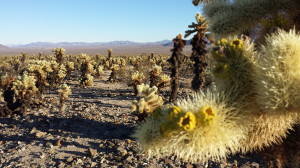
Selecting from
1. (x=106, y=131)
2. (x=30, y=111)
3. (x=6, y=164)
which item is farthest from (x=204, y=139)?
(x=30, y=111)

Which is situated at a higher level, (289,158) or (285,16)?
(285,16)

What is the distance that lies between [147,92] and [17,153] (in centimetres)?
310

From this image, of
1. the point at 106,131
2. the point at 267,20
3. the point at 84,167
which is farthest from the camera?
the point at 106,131

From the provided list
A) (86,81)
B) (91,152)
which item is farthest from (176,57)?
(86,81)

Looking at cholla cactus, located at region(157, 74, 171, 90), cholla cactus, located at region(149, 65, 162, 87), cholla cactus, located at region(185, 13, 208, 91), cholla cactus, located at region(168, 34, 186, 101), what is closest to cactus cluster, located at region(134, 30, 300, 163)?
cholla cactus, located at region(185, 13, 208, 91)

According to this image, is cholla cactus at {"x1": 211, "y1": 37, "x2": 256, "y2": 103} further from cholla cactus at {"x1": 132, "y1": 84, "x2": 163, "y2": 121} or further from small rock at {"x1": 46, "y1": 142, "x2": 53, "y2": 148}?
small rock at {"x1": 46, "y1": 142, "x2": 53, "y2": 148}

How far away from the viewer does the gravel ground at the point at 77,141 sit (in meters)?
5.03

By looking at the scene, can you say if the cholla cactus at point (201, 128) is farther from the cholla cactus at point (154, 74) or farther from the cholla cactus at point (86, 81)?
the cholla cactus at point (86, 81)

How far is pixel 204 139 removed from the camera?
1590 millimetres

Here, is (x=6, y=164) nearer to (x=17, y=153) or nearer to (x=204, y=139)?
(x=17, y=153)

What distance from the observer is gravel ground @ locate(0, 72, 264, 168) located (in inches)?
198

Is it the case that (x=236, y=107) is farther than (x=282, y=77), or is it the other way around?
(x=236, y=107)

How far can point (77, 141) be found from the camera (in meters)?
5.89

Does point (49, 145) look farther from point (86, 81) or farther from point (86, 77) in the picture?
point (86, 77)
